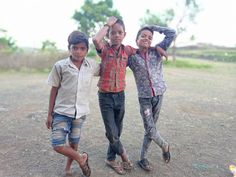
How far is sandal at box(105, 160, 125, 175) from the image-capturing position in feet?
11.6

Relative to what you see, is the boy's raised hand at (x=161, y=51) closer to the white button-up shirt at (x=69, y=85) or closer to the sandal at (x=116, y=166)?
the white button-up shirt at (x=69, y=85)

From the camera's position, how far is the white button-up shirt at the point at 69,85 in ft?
10.2

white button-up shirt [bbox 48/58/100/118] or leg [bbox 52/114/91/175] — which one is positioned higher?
white button-up shirt [bbox 48/58/100/118]

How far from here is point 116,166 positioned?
11.9 feet

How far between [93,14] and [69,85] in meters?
22.4

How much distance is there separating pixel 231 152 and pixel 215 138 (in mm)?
640

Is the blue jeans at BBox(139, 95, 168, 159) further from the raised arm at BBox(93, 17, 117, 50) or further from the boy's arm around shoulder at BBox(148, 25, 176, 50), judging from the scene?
the raised arm at BBox(93, 17, 117, 50)

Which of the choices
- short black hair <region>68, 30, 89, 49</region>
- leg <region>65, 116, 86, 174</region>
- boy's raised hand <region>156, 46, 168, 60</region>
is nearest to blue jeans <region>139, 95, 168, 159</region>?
boy's raised hand <region>156, 46, 168, 60</region>

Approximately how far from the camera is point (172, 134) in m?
5.19

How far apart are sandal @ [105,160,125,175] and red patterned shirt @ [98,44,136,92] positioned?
2.95ft

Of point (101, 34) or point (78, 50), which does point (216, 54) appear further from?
point (78, 50)

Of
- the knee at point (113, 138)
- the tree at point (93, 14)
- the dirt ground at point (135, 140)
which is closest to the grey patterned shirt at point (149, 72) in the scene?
the knee at point (113, 138)

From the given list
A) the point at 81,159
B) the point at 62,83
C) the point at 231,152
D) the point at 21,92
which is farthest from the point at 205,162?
the point at 21,92

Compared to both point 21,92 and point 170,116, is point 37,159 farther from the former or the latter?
point 21,92
